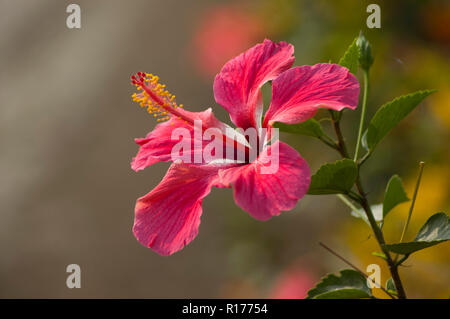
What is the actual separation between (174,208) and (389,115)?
368mm

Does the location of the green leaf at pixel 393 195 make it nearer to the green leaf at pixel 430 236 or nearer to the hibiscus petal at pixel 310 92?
the green leaf at pixel 430 236

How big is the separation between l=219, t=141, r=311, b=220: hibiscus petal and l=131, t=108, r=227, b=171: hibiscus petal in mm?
126

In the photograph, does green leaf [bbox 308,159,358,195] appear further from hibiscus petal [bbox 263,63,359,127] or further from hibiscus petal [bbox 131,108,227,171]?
hibiscus petal [bbox 131,108,227,171]

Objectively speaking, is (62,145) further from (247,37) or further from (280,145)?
(280,145)

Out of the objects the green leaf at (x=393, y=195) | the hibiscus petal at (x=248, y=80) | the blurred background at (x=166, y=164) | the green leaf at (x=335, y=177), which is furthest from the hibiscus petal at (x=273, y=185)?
the blurred background at (x=166, y=164)

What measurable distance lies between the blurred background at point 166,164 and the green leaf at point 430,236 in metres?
0.77

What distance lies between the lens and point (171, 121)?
2.86 ft

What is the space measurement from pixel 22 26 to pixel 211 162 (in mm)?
5304

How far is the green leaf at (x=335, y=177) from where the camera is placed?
69 centimetres

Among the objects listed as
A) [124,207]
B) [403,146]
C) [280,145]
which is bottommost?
[280,145]

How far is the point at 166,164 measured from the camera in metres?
3.76

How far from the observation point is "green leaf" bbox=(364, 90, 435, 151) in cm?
77

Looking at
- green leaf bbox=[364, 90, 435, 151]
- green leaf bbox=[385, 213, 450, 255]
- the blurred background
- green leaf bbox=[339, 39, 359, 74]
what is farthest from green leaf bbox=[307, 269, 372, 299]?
the blurred background
